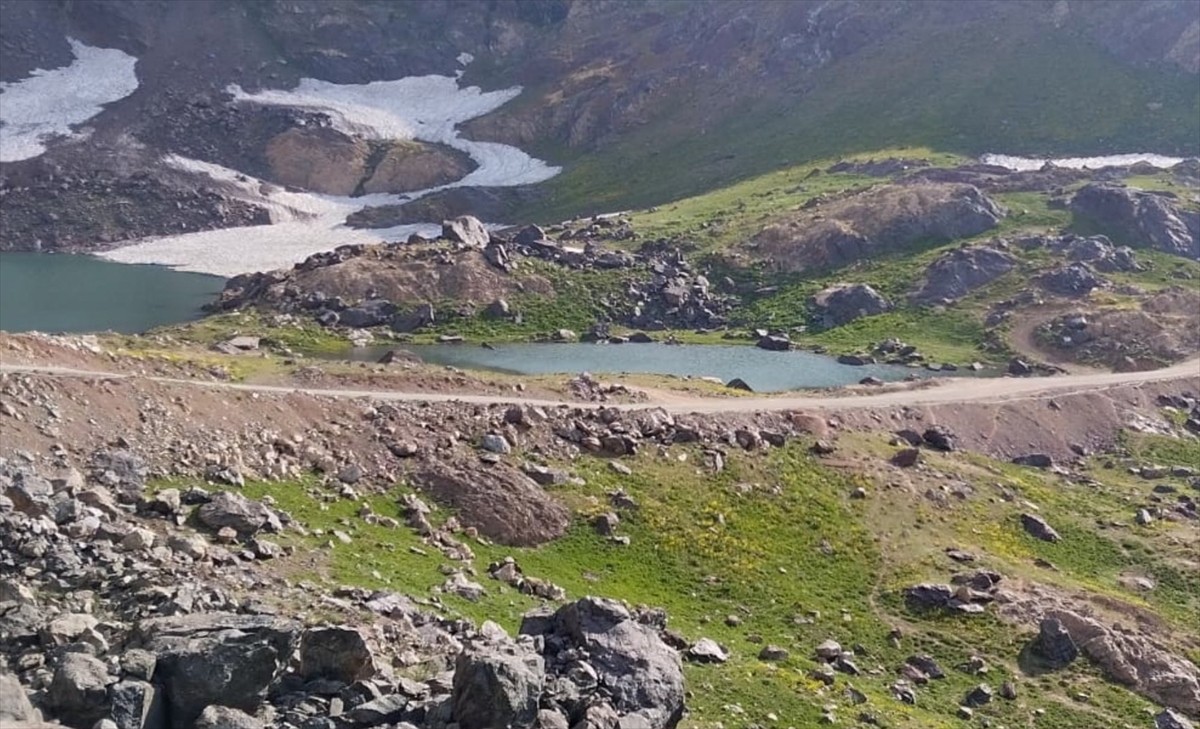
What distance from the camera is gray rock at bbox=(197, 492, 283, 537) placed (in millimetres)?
34562

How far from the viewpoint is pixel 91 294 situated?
12438 centimetres

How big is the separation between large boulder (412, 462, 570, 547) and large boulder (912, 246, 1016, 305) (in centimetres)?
7595

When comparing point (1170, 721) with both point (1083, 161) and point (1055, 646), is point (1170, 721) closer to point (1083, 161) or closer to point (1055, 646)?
point (1055, 646)

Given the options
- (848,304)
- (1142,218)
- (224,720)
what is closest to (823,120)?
(1142,218)

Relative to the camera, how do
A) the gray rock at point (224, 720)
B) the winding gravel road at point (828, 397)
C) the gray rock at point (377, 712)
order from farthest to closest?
the winding gravel road at point (828, 397) < the gray rock at point (377, 712) < the gray rock at point (224, 720)

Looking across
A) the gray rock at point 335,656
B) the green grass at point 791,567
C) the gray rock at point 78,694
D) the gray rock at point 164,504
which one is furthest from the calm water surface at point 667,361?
the gray rock at point 78,694

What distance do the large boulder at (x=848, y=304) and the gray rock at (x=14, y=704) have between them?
314 feet

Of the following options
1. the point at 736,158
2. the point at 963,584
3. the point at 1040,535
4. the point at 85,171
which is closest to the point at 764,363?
the point at 1040,535

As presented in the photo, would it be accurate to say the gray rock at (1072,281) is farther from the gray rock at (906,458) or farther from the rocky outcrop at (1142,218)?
the gray rock at (906,458)

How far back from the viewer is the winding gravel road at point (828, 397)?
48125 millimetres

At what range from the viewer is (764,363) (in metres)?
97.1

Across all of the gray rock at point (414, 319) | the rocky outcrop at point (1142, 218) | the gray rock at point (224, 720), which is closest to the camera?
the gray rock at point (224, 720)

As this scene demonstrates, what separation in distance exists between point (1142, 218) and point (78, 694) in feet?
408

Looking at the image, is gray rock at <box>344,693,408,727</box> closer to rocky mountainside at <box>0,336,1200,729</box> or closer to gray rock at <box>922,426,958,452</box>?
rocky mountainside at <box>0,336,1200,729</box>
